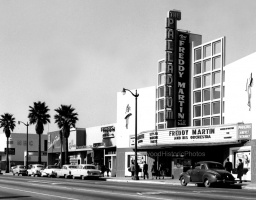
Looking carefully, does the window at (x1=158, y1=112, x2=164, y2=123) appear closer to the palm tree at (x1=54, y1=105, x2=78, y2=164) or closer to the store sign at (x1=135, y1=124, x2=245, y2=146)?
the store sign at (x1=135, y1=124, x2=245, y2=146)

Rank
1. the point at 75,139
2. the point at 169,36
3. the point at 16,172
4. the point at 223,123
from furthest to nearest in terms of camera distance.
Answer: the point at 75,139 → the point at 16,172 → the point at 169,36 → the point at 223,123

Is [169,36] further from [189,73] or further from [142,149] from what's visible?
[142,149]

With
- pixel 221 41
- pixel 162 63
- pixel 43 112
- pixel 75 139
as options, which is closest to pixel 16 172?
pixel 75 139

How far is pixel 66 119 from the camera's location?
65.8 metres

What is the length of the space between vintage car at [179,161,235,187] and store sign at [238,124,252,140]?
19.0 ft

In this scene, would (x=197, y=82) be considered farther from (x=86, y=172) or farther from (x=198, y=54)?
(x=86, y=172)

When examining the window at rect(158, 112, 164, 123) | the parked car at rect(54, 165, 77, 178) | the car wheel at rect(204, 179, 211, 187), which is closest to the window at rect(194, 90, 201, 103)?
the window at rect(158, 112, 164, 123)

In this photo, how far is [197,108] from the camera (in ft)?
145

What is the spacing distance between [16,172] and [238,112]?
33438mm

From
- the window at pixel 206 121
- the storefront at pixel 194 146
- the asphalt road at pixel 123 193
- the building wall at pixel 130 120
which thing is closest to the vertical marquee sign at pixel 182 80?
the window at pixel 206 121

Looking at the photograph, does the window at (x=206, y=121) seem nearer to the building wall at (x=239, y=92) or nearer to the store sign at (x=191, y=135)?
the store sign at (x=191, y=135)

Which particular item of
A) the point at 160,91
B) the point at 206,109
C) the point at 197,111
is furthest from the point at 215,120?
the point at 160,91

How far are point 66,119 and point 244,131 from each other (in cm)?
3352

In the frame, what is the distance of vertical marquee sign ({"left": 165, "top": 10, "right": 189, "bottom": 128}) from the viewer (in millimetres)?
43812
